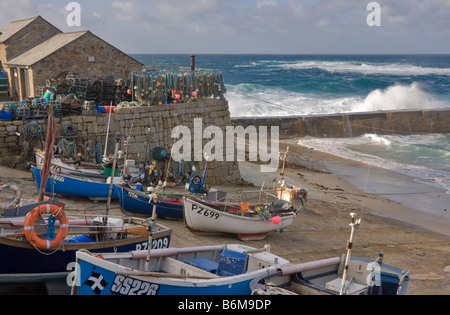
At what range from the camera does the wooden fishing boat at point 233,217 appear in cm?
1489

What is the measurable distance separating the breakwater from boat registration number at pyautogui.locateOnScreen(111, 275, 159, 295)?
24.7 meters

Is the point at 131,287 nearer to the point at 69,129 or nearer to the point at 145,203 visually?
the point at 145,203

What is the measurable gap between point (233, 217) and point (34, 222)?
224 inches

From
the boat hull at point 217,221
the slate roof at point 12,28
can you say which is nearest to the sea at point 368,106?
the slate roof at point 12,28

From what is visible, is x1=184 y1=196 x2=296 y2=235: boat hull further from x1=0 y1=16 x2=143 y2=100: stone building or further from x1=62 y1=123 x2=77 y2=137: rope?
x1=0 y1=16 x2=143 y2=100: stone building

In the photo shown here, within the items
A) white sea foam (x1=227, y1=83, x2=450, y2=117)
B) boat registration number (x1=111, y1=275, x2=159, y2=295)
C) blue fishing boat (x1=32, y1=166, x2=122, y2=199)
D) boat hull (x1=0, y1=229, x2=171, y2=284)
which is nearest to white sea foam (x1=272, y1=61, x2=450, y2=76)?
white sea foam (x1=227, y1=83, x2=450, y2=117)

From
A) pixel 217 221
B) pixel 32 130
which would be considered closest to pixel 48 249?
pixel 217 221

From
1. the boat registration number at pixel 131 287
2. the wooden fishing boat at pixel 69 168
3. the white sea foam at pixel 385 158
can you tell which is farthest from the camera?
the white sea foam at pixel 385 158

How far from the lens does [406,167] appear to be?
1099 inches

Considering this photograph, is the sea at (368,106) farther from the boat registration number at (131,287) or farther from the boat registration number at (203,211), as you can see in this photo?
the boat registration number at (131,287)

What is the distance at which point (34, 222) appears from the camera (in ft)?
35.2

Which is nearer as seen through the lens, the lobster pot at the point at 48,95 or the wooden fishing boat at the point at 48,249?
the wooden fishing boat at the point at 48,249

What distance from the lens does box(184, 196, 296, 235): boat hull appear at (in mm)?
14867
